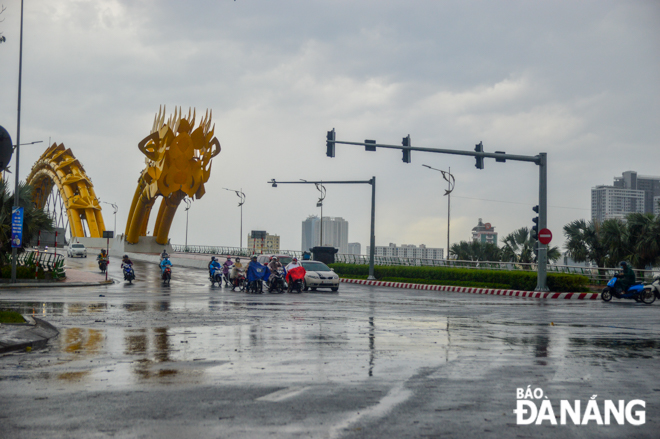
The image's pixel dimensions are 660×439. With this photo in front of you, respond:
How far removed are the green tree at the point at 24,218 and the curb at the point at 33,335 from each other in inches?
742

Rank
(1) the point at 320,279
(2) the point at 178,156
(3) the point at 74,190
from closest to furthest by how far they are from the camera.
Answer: (1) the point at 320,279
(2) the point at 178,156
(3) the point at 74,190

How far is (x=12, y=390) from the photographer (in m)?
6.27

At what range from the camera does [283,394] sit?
6.16 m

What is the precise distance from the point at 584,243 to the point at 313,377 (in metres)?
34.6

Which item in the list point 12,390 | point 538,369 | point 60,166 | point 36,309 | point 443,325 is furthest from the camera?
point 60,166

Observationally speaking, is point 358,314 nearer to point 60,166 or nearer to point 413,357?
point 413,357

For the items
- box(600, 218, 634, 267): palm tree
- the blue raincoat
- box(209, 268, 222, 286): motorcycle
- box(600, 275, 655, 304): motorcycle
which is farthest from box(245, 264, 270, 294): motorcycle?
box(600, 218, 634, 267): palm tree

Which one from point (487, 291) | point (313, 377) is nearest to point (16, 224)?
point (487, 291)

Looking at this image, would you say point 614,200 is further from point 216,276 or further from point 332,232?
point 216,276

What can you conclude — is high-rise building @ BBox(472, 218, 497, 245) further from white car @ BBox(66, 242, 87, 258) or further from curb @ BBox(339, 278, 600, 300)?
curb @ BBox(339, 278, 600, 300)

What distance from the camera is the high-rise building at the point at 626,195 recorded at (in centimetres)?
14650

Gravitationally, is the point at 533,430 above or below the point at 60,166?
below

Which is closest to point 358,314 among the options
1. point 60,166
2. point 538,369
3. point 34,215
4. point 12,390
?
point 538,369

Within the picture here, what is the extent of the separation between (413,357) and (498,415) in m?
3.16
